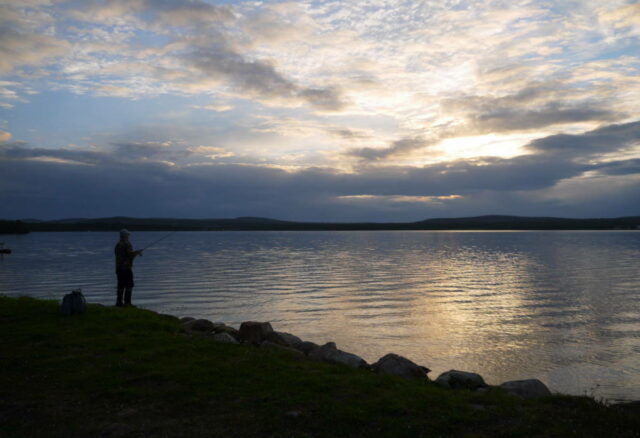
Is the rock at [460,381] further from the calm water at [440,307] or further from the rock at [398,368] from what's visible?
the calm water at [440,307]

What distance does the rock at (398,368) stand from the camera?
10.7 meters

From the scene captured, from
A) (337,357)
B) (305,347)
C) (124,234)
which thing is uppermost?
(124,234)

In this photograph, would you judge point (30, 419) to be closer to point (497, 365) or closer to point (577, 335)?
point (497, 365)

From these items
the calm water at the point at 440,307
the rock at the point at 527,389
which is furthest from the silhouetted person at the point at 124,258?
the rock at the point at 527,389

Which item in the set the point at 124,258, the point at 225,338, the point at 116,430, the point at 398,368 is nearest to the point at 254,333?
the point at 225,338

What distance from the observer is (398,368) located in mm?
10828

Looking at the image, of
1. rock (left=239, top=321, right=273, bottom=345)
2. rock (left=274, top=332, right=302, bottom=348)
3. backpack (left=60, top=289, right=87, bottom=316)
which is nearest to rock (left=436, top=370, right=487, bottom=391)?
rock (left=274, top=332, right=302, bottom=348)

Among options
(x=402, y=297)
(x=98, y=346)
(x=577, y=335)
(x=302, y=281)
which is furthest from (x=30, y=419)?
(x=302, y=281)

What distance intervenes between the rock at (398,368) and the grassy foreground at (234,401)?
1.18 meters

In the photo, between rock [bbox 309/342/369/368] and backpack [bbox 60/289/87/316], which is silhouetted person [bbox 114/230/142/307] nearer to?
backpack [bbox 60/289/87/316]

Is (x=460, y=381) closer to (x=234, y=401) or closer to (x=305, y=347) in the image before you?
Result: (x=305, y=347)

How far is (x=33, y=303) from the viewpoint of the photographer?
623 inches

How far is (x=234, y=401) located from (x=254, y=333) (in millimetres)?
5564

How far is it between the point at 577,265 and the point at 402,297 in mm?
28963
